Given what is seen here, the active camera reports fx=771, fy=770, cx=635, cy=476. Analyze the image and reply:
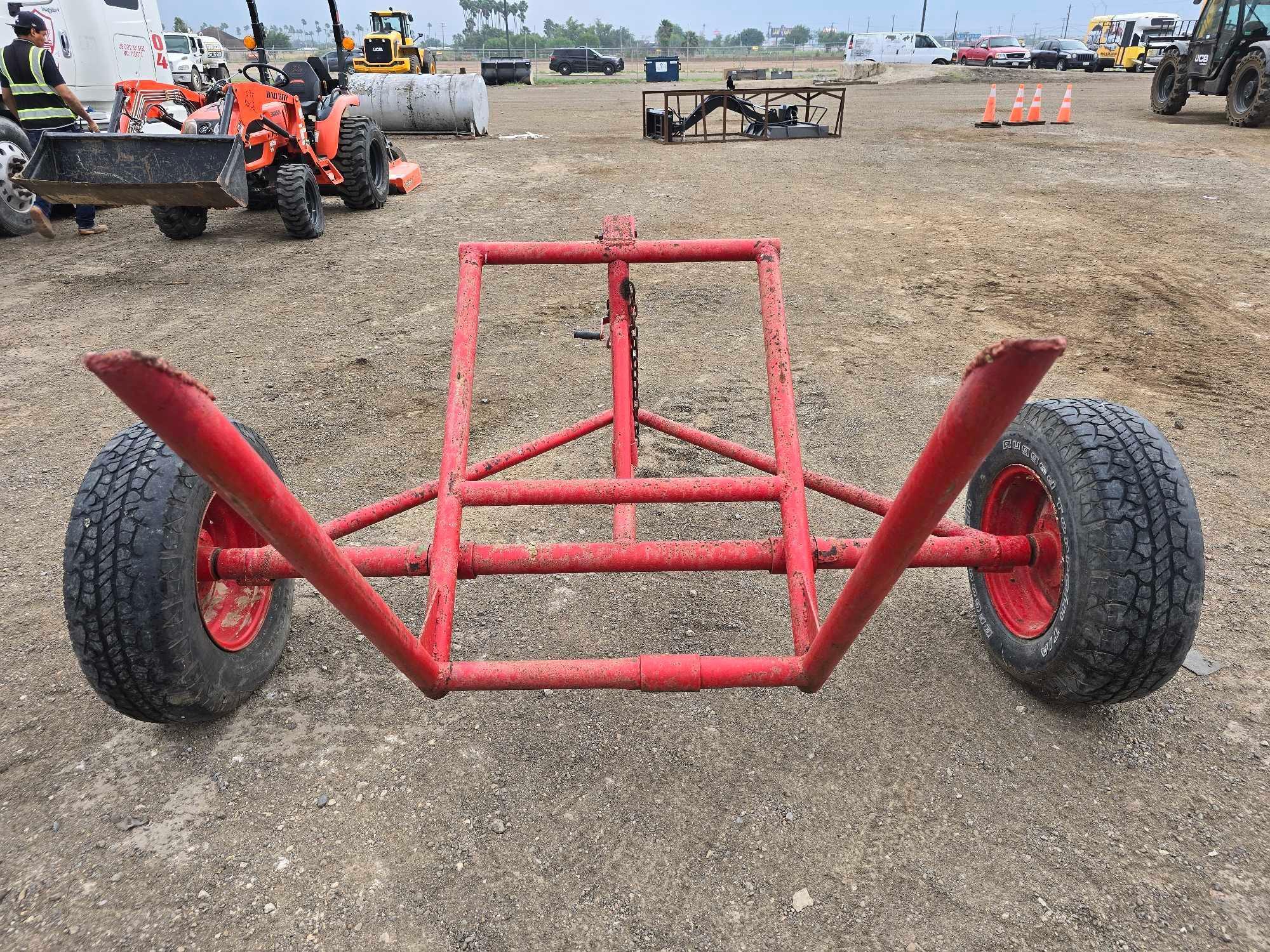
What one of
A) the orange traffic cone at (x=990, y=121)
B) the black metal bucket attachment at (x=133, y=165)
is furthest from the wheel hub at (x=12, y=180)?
the orange traffic cone at (x=990, y=121)

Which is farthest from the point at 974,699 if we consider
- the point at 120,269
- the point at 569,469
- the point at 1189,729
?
the point at 120,269

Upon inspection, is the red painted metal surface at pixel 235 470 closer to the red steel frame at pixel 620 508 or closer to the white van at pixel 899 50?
the red steel frame at pixel 620 508

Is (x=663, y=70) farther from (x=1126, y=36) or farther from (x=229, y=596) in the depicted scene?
(x=229, y=596)

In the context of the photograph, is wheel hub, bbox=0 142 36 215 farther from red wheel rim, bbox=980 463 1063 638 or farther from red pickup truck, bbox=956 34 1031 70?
red pickup truck, bbox=956 34 1031 70

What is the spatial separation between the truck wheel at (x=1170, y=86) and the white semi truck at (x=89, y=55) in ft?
59.8

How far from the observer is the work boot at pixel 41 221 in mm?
8039

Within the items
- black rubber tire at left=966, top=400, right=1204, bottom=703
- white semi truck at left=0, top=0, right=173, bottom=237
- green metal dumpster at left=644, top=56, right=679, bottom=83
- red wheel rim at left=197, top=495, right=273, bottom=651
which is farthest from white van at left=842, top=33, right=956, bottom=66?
red wheel rim at left=197, top=495, right=273, bottom=651

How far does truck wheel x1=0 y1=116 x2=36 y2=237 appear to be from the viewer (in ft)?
25.2

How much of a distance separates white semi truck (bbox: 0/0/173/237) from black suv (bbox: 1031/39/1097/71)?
35.5 meters

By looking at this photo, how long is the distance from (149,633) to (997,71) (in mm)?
35550

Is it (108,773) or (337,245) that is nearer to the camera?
(108,773)

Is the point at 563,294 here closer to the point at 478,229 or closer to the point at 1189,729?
the point at 478,229

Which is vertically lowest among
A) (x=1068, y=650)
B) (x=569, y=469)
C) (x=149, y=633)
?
(x=569, y=469)

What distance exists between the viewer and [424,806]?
2.05 metres
